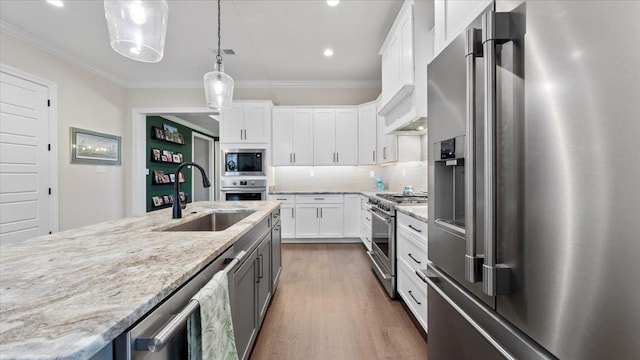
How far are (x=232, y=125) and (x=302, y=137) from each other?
1246mm

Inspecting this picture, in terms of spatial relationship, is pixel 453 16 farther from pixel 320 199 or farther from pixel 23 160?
pixel 23 160

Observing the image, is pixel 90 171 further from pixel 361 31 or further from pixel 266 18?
pixel 361 31

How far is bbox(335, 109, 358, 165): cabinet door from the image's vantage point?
479 centimetres

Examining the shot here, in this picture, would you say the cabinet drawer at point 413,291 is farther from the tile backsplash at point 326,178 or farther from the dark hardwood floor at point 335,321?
the tile backsplash at point 326,178

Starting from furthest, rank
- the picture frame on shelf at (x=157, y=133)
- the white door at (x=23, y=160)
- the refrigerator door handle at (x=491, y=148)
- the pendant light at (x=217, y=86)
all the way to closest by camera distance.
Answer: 1. the picture frame on shelf at (x=157, y=133)
2. the white door at (x=23, y=160)
3. the pendant light at (x=217, y=86)
4. the refrigerator door handle at (x=491, y=148)

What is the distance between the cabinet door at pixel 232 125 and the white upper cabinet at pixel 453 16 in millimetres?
3758

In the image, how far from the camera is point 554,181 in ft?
2.08

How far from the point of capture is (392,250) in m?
2.43

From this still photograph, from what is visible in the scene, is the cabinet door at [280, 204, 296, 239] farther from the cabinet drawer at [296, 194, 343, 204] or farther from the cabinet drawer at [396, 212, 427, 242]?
the cabinet drawer at [396, 212, 427, 242]

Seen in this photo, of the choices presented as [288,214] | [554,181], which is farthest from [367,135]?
[554,181]

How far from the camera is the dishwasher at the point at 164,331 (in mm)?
566

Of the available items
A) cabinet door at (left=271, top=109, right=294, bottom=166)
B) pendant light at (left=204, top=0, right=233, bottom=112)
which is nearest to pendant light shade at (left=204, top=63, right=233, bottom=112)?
pendant light at (left=204, top=0, right=233, bottom=112)

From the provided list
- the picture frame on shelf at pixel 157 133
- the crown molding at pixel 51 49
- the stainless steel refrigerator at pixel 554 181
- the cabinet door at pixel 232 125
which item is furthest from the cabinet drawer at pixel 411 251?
the picture frame on shelf at pixel 157 133

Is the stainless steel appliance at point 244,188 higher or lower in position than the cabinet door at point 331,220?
higher
